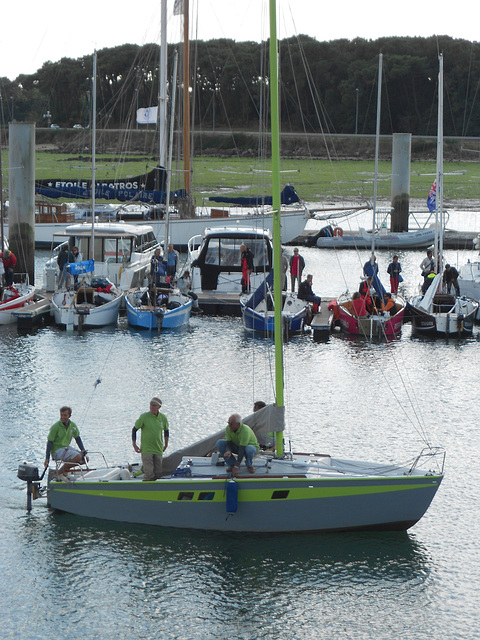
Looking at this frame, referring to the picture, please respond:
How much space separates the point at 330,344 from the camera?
3088 cm

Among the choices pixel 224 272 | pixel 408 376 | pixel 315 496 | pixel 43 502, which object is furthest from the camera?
pixel 224 272

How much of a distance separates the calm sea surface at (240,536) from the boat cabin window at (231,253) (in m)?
7.82

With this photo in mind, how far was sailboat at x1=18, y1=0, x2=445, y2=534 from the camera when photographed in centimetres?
1538

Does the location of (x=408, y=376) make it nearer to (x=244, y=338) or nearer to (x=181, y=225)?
(x=244, y=338)

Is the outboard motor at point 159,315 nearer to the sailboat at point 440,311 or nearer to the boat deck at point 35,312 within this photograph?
the boat deck at point 35,312

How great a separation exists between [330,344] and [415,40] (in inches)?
4418

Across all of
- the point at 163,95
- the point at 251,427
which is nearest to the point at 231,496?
the point at 251,427

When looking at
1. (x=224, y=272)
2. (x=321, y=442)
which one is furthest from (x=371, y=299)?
(x=321, y=442)

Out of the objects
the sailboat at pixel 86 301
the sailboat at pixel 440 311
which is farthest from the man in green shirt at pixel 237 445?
the sailboat at pixel 440 311

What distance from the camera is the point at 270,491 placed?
50.6ft

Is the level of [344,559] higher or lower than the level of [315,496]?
lower

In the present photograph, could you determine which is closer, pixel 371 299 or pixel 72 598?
pixel 72 598

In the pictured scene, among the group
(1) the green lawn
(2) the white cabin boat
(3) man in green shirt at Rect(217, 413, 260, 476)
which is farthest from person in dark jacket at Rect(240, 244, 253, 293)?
(1) the green lawn

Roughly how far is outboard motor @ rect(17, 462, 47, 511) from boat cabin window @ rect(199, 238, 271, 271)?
67.7 ft
